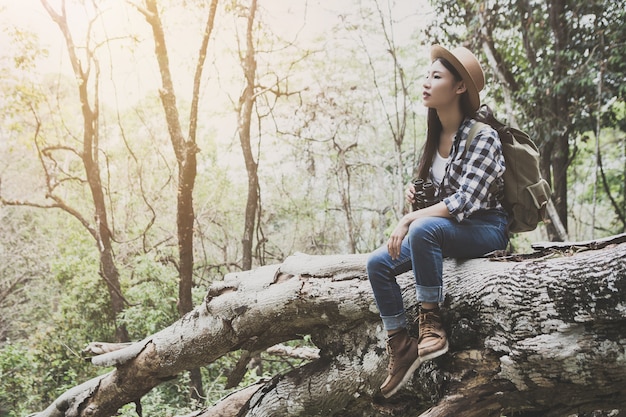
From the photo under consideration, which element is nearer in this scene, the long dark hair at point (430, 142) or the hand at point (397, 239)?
the hand at point (397, 239)

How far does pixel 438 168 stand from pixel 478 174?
315 mm

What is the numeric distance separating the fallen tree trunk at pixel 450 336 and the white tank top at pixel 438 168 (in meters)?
0.37

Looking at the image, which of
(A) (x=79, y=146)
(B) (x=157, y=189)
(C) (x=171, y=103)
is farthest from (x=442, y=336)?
(A) (x=79, y=146)

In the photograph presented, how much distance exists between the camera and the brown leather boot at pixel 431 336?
182cm

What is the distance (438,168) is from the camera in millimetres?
2152

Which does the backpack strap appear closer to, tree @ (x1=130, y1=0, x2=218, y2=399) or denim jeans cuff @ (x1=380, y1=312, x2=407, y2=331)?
denim jeans cuff @ (x1=380, y1=312, x2=407, y2=331)

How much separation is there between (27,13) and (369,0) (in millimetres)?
7550

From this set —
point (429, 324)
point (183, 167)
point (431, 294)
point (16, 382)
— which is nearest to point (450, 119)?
point (431, 294)

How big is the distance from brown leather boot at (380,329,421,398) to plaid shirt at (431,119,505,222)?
1.79 ft

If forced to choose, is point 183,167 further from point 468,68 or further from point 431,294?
point 431,294

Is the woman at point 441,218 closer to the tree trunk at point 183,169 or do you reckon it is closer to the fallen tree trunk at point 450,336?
the fallen tree trunk at point 450,336

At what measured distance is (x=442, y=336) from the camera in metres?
1.86

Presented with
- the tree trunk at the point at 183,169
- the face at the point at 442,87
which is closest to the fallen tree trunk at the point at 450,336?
the face at the point at 442,87

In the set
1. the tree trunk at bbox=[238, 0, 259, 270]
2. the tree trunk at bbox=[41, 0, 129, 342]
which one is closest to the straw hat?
the tree trunk at bbox=[238, 0, 259, 270]
